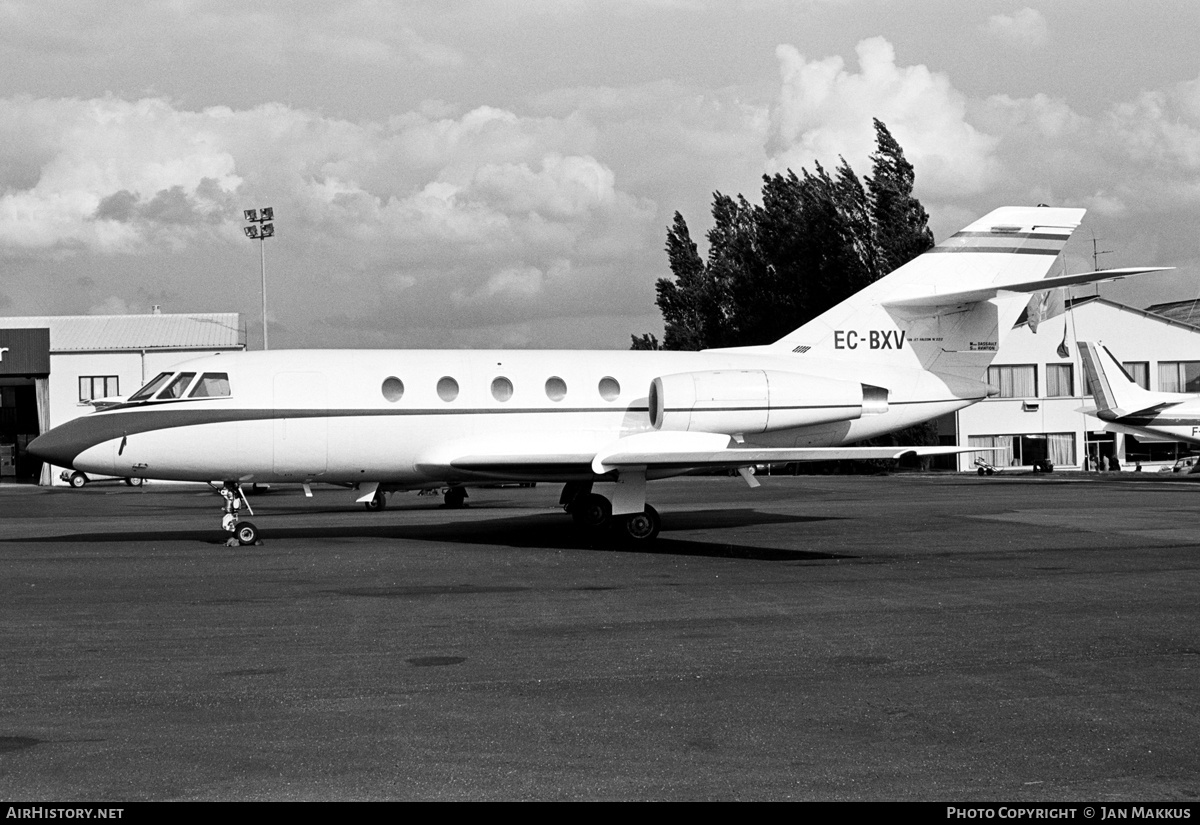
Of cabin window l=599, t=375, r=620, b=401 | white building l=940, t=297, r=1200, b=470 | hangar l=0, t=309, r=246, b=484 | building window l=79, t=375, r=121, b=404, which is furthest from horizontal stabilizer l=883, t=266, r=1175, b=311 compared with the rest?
building window l=79, t=375, r=121, b=404

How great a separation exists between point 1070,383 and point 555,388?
5087 centimetres

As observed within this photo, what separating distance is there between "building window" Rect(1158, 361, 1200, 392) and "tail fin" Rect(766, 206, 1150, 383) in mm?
45154

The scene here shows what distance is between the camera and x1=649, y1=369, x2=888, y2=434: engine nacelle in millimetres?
20328

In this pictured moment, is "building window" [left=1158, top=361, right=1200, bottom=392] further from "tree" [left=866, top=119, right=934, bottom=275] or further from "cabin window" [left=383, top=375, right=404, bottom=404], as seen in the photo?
"cabin window" [left=383, top=375, right=404, bottom=404]

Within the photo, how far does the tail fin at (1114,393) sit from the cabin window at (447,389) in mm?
32578

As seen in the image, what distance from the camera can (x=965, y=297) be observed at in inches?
874

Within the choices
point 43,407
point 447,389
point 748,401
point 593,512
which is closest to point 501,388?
point 447,389

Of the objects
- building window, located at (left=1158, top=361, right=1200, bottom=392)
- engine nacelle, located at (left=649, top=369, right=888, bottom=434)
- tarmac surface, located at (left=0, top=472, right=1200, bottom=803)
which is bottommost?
tarmac surface, located at (left=0, top=472, right=1200, bottom=803)

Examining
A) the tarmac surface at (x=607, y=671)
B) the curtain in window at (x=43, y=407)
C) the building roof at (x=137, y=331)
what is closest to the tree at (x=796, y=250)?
the building roof at (x=137, y=331)

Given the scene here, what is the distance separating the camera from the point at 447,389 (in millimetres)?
20391

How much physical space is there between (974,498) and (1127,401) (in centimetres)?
1723

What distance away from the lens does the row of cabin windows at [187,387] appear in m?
19.3
